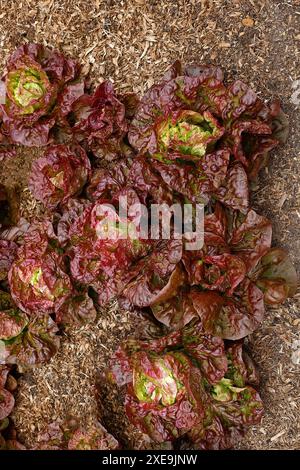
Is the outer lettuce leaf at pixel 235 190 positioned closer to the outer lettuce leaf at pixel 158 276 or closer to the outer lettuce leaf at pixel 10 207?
the outer lettuce leaf at pixel 158 276

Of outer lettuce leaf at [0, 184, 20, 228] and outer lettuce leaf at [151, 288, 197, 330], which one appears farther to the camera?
outer lettuce leaf at [0, 184, 20, 228]

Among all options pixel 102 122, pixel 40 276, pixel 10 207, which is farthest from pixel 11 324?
pixel 102 122

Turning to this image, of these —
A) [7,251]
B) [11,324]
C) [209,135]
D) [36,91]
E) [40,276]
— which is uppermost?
[36,91]

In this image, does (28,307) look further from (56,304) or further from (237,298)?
(237,298)

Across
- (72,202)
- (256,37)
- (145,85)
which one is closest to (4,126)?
(72,202)

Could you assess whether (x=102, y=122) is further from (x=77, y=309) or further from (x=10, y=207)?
(x=77, y=309)

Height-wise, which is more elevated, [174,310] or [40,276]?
[40,276]

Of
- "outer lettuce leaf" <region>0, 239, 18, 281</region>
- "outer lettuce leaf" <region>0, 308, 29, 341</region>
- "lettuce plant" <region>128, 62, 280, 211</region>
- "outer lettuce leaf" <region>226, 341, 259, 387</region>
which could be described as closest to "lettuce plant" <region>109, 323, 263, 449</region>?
"outer lettuce leaf" <region>226, 341, 259, 387</region>

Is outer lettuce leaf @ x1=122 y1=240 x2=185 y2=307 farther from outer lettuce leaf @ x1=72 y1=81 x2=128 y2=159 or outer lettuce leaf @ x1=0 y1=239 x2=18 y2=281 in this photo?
outer lettuce leaf @ x1=0 y1=239 x2=18 y2=281

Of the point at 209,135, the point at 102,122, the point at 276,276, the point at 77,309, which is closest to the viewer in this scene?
the point at 209,135
